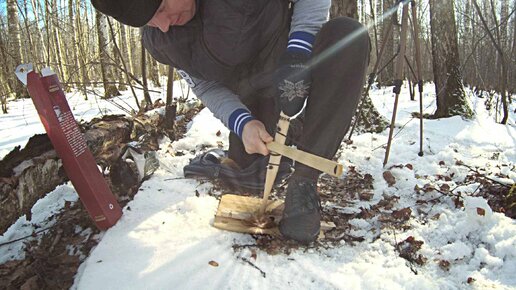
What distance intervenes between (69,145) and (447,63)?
3524 millimetres

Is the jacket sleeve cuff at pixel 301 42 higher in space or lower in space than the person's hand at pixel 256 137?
higher

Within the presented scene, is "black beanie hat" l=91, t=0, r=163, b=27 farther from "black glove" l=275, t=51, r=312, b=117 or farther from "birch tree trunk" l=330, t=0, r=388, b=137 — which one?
"birch tree trunk" l=330, t=0, r=388, b=137

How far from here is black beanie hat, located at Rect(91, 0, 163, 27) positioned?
42.6 inches

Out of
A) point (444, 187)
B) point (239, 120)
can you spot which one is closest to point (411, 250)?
point (444, 187)

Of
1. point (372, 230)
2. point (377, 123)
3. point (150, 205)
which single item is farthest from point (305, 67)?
point (377, 123)

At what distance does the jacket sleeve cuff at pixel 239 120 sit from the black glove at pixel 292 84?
165 mm

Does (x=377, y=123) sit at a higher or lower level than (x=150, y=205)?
higher

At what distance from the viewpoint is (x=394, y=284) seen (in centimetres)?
107

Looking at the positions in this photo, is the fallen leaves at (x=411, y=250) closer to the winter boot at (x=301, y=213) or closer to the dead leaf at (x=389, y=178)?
the winter boot at (x=301, y=213)

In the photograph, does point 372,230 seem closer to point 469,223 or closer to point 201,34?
point 469,223

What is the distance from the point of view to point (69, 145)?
135cm

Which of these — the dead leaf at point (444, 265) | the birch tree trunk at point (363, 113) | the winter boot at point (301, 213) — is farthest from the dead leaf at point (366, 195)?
the birch tree trunk at point (363, 113)

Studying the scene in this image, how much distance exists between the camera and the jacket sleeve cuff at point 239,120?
55.2 inches

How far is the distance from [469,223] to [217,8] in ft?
4.17
